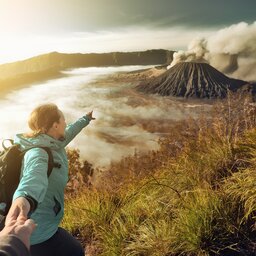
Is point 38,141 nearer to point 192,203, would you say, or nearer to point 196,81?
point 192,203

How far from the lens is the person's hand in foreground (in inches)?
48.8

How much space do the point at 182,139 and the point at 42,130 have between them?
2.99 metres

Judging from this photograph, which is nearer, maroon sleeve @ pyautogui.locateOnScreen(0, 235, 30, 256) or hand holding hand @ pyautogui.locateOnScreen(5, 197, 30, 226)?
maroon sleeve @ pyautogui.locateOnScreen(0, 235, 30, 256)

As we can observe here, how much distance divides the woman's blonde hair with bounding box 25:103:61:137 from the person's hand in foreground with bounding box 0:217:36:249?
117 centimetres

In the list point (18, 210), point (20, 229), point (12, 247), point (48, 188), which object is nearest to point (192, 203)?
point (48, 188)

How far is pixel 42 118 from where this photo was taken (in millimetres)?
2508

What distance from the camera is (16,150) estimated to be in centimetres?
232

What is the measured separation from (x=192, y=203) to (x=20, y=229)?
7.81 ft

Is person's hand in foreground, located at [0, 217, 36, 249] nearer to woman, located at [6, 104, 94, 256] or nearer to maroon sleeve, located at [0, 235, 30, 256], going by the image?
maroon sleeve, located at [0, 235, 30, 256]

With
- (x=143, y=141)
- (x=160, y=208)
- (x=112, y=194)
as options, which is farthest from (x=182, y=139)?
(x=143, y=141)

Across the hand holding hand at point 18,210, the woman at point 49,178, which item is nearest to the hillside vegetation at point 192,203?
the woman at point 49,178

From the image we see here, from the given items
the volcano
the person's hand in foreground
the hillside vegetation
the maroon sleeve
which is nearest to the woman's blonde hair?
the person's hand in foreground

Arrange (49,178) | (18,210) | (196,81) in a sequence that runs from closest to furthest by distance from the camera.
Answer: (18,210) → (49,178) → (196,81)

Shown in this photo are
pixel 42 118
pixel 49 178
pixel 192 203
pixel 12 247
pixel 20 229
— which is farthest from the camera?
pixel 192 203
